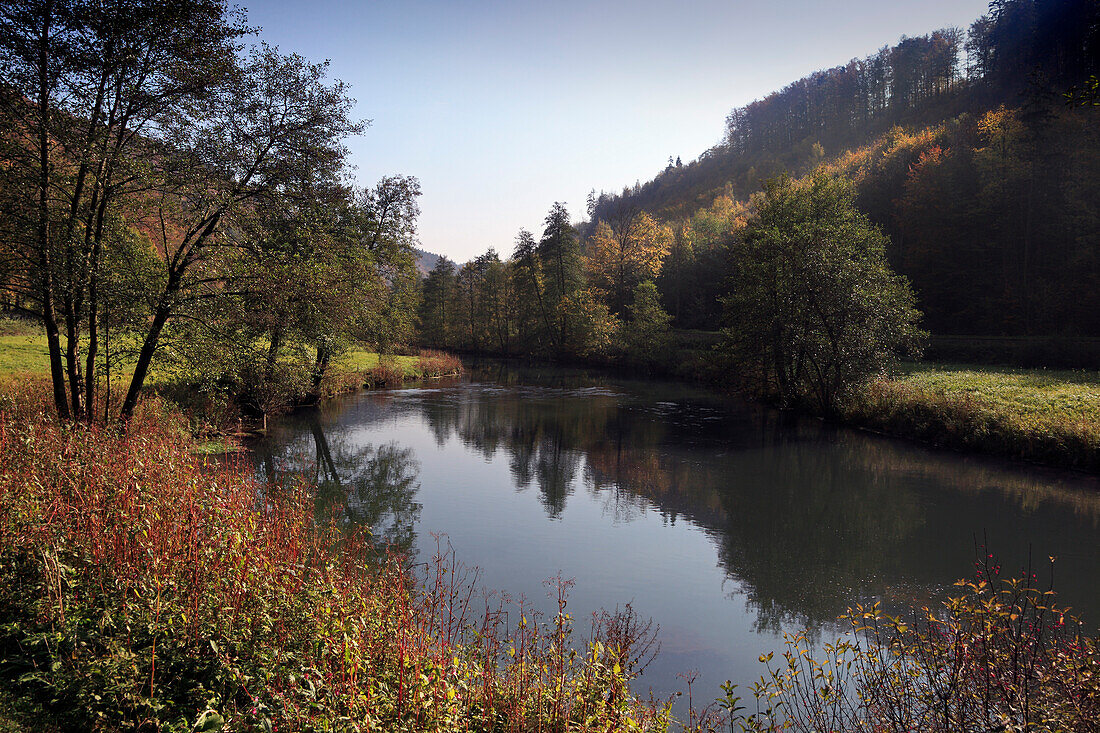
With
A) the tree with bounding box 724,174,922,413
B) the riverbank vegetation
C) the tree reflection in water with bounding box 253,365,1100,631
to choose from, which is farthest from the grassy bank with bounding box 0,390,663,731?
the tree with bounding box 724,174,922,413

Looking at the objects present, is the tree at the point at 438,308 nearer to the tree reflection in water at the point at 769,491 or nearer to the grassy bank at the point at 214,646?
the tree reflection in water at the point at 769,491

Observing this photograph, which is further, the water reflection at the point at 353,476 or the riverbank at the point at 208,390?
the riverbank at the point at 208,390

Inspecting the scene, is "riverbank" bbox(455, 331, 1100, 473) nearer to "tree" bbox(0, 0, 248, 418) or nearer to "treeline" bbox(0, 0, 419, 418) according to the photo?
"treeline" bbox(0, 0, 419, 418)

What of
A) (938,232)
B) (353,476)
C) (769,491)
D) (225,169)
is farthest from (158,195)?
(938,232)

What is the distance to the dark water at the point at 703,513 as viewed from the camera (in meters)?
10.2

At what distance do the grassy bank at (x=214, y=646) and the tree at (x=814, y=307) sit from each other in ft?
81.1

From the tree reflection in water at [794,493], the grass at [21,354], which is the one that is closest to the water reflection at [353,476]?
the tree reflection in water at [794,493]

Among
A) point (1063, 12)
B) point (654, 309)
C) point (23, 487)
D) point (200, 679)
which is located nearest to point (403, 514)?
point (23, 487)

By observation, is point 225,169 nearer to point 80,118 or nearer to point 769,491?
point 80,118

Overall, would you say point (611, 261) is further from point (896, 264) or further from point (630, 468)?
point (630, 468)

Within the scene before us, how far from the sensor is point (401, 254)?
3772 cm

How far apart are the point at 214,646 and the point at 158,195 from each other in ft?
50.7

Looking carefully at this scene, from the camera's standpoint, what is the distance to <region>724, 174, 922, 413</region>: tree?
90.1ft

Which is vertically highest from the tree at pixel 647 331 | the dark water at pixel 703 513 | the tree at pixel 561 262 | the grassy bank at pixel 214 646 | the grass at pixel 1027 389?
the tree at pixel 561 262
